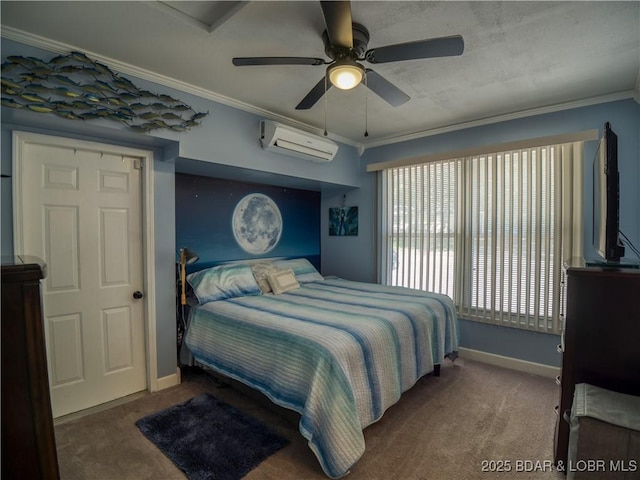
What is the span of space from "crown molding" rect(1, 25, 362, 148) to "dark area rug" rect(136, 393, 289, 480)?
255 cm

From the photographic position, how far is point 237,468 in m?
1.84

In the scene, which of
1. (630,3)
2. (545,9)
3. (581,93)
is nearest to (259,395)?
(545,9)

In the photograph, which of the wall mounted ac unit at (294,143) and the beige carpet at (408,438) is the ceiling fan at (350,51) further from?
the beige carpet at (408,438)

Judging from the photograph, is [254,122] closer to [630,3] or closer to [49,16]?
[49,16]

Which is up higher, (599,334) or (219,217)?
(219,217)

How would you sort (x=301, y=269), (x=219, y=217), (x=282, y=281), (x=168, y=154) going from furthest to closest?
1. (x=301, y=269)
2. (x=219, y=217)
3. (x=282, y=281)
4. (x=168, y=154)

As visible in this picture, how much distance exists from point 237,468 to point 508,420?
1.91m

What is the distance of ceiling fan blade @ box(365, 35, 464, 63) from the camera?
5.23 feet

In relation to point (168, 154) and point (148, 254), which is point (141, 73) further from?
point (148, 254)

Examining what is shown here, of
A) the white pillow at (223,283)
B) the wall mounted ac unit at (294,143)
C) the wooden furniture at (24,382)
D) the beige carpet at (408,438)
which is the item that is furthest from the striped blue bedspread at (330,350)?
the wall mounted ac unit at (294,143)

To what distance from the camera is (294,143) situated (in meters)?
3.23

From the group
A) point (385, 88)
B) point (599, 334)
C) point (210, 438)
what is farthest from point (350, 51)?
point (210, 438)

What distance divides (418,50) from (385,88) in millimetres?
494

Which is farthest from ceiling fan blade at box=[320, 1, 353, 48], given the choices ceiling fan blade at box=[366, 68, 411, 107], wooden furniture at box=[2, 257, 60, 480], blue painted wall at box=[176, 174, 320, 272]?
blue painted wall at box=[176, 174, 320, 272]
